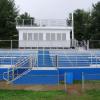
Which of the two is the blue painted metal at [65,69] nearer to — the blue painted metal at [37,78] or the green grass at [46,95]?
the blue painted metal at [37,78]

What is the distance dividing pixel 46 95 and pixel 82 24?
189 ft

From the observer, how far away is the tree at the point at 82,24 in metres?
65.9

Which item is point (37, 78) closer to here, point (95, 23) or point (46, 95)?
point (46, 95)

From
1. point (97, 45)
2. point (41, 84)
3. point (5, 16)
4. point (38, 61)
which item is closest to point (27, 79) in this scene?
point (41, 84)

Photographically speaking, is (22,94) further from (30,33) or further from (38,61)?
(30,33)

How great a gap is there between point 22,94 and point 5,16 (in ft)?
144

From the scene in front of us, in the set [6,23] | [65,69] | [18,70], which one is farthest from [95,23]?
[18,70]

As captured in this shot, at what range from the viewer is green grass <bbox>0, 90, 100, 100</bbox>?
16453 mm

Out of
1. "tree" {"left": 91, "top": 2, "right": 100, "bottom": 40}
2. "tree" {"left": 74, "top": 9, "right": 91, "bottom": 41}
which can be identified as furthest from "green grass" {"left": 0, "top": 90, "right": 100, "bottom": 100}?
"tree" {"left": 74, "top": 9, "right": 91, "bottom": 41}

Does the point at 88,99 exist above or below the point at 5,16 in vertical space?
below

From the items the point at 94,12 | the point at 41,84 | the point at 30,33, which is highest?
the point at 94,12

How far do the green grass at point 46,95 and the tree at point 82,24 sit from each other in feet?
153

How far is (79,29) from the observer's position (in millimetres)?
72375

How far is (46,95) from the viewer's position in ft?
57.9
